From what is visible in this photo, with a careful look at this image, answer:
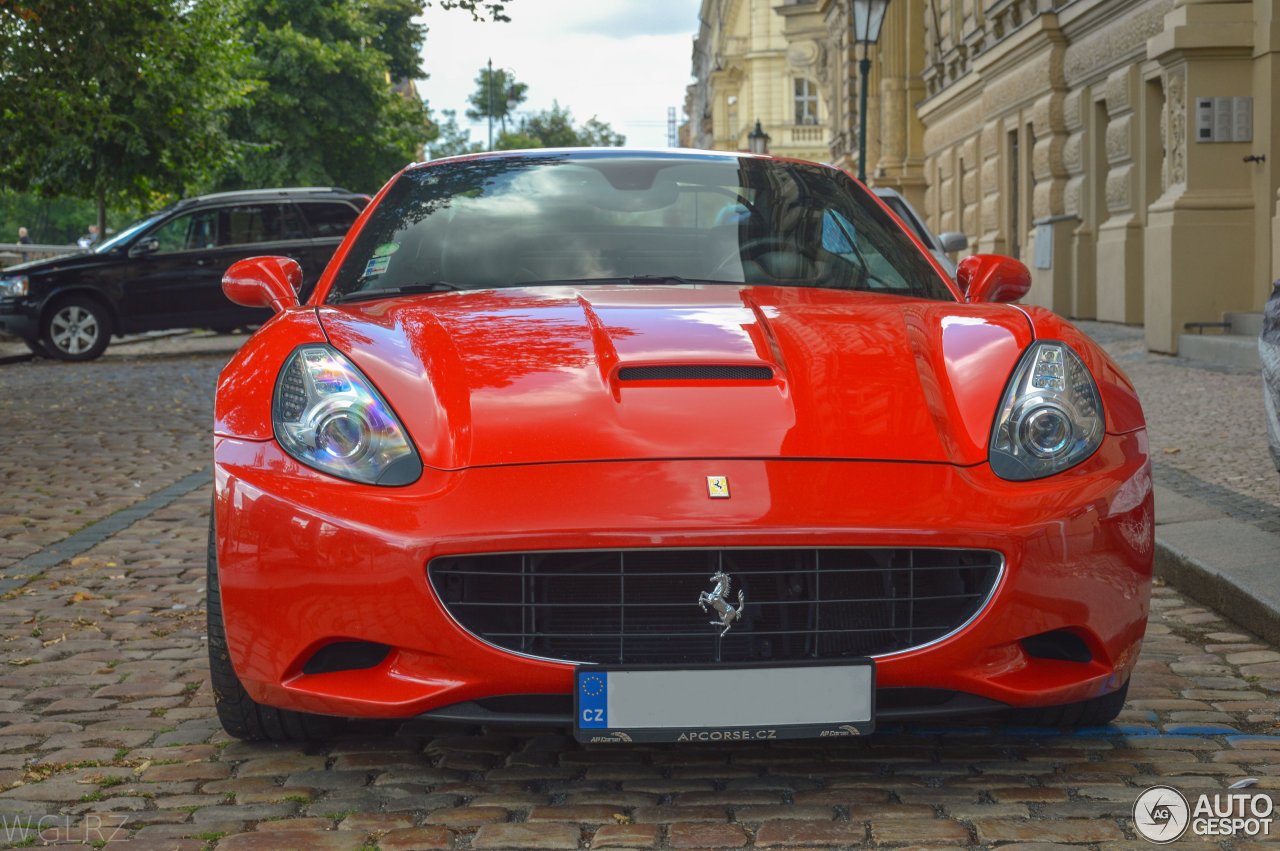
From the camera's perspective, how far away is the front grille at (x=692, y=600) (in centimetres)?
305

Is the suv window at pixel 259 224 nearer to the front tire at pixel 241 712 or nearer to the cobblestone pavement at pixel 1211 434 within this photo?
the cobblestone pavement at pixel 1211 434

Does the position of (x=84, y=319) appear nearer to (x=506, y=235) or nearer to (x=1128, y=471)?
(x=506, y=235)

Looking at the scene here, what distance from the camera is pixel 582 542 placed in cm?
297

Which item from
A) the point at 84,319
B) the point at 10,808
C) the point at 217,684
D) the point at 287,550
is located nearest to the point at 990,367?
the point at 287,550

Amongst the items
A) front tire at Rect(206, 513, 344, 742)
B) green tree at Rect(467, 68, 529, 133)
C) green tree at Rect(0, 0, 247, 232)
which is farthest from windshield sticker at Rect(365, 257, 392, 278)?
green tree at Rect(467, 68, 529, 133)

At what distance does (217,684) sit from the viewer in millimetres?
3508

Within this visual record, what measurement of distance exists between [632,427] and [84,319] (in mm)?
17505

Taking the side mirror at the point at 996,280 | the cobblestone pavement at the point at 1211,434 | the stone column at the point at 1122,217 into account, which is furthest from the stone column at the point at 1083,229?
the side mirror at the point at 996,280

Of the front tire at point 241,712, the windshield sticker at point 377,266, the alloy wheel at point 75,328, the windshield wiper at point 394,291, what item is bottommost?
the front tire at point 241,712

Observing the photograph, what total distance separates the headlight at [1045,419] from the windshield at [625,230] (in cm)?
78

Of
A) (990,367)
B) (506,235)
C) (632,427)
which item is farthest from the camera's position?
(506,235)

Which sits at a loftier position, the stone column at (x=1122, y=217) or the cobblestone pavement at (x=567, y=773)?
the stone column at (x=1122, y=217)

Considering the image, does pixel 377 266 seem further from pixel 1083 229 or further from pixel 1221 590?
pixel 1083 229

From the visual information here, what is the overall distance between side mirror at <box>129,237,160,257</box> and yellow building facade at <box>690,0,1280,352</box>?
429 inches
